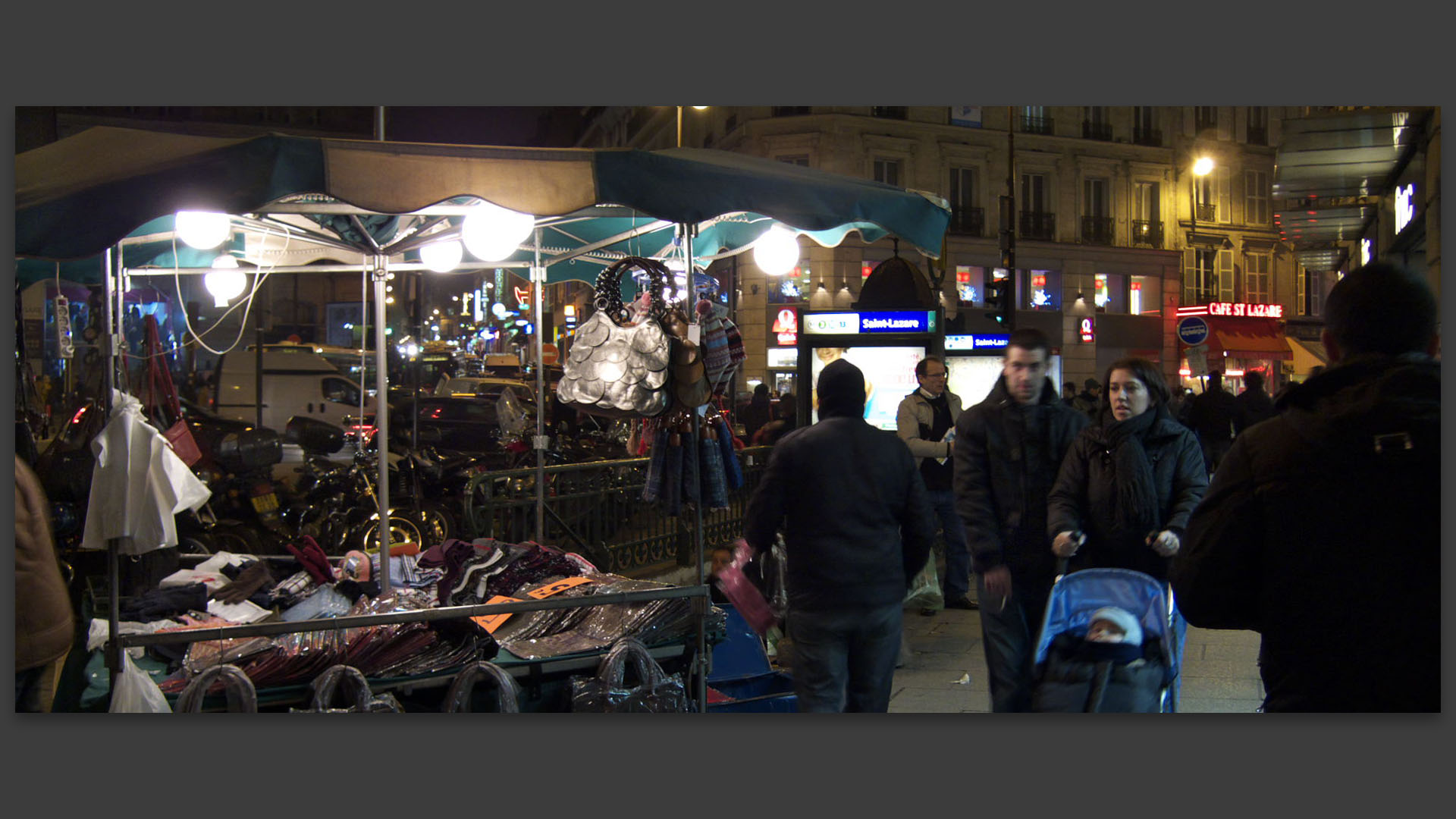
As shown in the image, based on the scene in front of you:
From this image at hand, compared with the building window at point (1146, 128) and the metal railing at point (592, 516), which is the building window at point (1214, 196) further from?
the metal railing at point (592, 516)

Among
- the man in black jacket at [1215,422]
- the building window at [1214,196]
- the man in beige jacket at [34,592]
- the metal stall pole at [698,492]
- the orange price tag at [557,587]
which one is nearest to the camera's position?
the man in beige jacket at [34,592]

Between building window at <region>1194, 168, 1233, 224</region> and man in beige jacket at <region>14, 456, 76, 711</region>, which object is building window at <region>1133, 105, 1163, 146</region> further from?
man in beige jacket at <region>14, 456, 76, 711</region>

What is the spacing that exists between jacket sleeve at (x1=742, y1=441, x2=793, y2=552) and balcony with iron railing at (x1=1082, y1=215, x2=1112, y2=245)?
94.6ft

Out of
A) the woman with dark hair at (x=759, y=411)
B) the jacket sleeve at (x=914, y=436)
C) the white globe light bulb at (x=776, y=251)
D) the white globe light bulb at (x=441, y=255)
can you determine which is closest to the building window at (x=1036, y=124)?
the woman with dark hair at (x=759, y=411)

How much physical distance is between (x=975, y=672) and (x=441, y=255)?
4.68 m

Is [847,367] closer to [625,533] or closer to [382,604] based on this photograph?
[382,604]

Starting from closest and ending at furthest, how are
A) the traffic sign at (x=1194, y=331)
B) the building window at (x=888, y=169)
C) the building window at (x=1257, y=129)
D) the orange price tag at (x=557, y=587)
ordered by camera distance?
the orange price tag at (x=557, y=587) → the traffic sign at (x=1194, y=331) → the building window at (x=888, y=169) → the building window at (x=1257, y=129)

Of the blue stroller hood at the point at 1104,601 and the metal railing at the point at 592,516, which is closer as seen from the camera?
the blue stroller hood at the point at 1104,601

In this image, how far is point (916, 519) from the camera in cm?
425

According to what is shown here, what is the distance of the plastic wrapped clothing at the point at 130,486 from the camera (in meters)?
4.71

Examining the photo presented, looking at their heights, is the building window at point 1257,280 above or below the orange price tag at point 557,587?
Result: above

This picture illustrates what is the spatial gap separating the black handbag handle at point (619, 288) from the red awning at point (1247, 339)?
29.8 metres

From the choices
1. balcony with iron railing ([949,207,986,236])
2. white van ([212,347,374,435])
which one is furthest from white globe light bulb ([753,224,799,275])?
balcony with iron railing ([949,207,986,236])

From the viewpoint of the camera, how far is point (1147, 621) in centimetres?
411
